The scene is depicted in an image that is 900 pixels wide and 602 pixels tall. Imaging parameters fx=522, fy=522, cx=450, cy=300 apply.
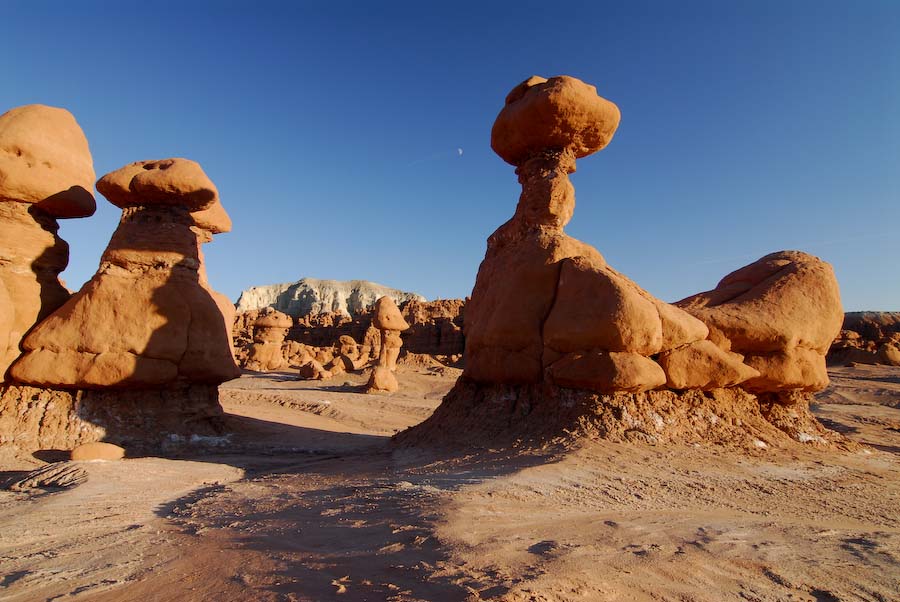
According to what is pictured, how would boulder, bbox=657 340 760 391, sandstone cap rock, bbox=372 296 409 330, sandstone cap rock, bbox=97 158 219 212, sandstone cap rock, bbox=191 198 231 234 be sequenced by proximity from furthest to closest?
sandstone cap rock, bbox=372 296 409 330 < sandstone cap rock, bbox=191 198 231 234 < sandstone cap rock, bbox=97 158 219 212 < boulder, bbox=657 340 760 391

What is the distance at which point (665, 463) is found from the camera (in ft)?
15.0

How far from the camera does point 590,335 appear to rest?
5.32 m

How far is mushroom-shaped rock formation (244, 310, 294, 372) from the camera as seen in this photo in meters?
24.9

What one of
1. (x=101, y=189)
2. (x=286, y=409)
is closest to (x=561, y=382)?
(x=101, y=189)

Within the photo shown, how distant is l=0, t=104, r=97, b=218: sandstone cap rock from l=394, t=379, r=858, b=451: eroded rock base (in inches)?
250

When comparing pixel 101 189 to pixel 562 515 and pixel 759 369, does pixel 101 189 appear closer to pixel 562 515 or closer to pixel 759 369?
pixel 562 515

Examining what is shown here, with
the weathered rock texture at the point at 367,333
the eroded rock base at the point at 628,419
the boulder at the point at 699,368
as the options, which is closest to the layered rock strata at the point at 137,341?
the eroded rock base at the point at 628,419

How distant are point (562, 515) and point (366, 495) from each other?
1448mm

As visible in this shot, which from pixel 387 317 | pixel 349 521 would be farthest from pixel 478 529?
pixel 387 317

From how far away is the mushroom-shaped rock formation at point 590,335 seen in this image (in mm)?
5285

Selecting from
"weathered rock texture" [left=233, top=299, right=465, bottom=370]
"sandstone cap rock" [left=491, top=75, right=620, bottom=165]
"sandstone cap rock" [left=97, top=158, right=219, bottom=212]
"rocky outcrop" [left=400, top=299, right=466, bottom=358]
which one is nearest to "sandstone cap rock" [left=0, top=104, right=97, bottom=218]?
"sandstone cap rock" [left=97, top=158, right=219, bottom=212]

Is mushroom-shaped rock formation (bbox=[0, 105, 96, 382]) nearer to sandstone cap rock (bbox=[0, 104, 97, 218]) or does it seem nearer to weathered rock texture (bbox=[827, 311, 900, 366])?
sandstone cap rock (bbox=[0, 104, 97, 218])

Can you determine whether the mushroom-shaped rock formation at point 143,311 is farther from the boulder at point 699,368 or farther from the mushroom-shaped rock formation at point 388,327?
the mushroom-shaped rock formation at point 388,327

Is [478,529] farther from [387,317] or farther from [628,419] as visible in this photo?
[387,317]
